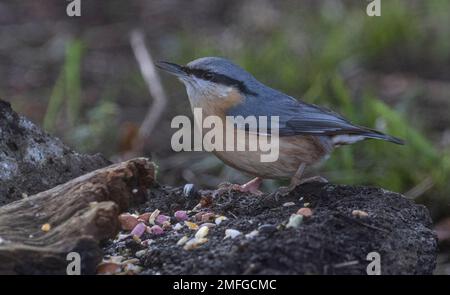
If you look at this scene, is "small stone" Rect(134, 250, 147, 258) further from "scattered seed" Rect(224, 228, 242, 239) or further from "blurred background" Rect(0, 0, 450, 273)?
"blurred background" Rect(0, 0, 450, 273)

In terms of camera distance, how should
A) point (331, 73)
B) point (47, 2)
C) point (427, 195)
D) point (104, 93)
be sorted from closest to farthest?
point (427, 195), point (331, 73), point (104, 93), point (47, 2)

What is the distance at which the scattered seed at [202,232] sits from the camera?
3.73 metres

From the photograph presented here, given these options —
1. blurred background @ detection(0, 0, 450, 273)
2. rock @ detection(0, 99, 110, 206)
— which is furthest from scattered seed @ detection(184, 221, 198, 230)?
blurred background @ detection(0, 0, 450, 273)

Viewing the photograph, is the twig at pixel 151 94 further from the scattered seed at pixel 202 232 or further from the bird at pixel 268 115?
the scattered seed at pixel 202 232

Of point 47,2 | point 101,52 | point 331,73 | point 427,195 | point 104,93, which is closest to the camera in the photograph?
point 427,195

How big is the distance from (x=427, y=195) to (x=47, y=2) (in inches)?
221

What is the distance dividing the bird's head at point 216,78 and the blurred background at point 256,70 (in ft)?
5.01

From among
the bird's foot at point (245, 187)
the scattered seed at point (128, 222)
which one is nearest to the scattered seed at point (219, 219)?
the scattered seed at point (128, 222)

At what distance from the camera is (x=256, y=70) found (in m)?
7.68

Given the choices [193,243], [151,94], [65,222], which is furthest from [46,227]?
[151,94]

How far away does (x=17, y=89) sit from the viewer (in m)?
8.20

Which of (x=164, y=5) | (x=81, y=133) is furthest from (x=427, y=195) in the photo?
(x=164, y=5)

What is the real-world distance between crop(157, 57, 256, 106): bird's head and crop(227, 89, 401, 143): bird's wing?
0.11 metres
